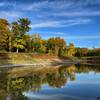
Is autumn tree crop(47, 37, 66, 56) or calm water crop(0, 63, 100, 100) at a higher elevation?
autumn tree crop(47, 37, 66, 56)

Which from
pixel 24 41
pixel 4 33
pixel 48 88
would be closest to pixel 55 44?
pixel 24 41

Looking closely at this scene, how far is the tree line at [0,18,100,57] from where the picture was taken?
104 m

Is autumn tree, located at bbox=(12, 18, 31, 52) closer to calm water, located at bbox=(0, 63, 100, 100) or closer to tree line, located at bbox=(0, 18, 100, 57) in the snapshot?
tree line, located at bbox=(0, 18, 100, 57)

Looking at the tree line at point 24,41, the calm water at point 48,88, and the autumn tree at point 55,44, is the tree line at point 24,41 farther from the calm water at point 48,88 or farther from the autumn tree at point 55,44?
the calm water at point 48,88

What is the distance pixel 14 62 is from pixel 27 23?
103 feet

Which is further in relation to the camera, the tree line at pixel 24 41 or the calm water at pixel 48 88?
the tree line at pixel 24 41

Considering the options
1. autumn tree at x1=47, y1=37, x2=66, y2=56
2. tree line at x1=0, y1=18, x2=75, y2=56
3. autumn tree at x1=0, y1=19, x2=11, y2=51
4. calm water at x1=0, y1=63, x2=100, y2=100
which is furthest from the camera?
autumn tree at x1=47, y1=37, x2=66, y2=56

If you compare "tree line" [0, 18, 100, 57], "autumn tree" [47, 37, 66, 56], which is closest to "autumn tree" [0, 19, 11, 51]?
"tree line" [0, 18, 100, 57]

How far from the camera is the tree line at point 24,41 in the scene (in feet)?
341

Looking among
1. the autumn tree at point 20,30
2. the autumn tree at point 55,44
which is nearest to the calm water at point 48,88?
the autumn tree at point 20,30

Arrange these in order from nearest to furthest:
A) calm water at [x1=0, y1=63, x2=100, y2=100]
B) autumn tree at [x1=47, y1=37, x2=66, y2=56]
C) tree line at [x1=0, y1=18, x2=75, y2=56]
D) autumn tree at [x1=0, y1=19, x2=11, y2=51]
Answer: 1. calm water at [x1=0, y1=63, x2=100, y2=100]
2. autumn tree at [x1=0, y1=19, x2=11, y2=51]
3. tree line at [x1=0, y1=18, x2=75, y2=56]
4. autumn tree at [x1=47, y1=37, x2=66, y2=56]

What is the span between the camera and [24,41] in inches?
4434

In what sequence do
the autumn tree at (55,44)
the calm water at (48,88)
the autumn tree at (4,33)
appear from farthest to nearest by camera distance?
the autumn tree at (55,44) → the autumn tree at (4,33) → the calm water at (48,88)

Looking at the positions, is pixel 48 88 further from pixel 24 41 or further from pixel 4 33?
pixel 24 41
